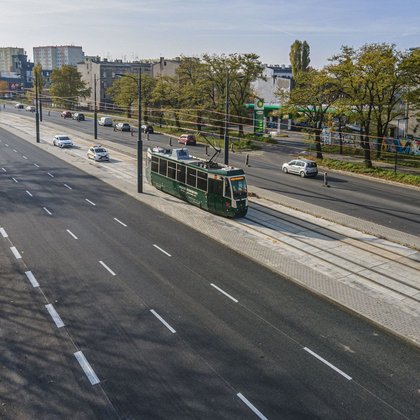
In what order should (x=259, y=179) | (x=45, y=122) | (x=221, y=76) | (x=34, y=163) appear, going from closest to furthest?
1. (x=259, y=179)
2. (x=34, y=163)
3. (x=221, y=76)
4. (x=45, y=122)

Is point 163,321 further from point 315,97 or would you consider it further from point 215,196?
point 315,97

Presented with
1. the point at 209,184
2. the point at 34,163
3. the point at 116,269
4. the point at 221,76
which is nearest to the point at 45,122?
the point at 221,76

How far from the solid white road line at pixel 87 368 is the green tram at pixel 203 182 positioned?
13556 millimetres

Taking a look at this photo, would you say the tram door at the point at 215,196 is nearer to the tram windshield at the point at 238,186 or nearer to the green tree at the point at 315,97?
the tram windshield at the point at 238,186

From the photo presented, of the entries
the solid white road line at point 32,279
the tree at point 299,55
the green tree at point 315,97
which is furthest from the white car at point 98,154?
the tree at point 299,55

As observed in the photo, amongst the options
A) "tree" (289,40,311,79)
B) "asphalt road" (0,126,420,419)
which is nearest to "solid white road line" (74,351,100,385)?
"asphalt road" (0,126,420,419)

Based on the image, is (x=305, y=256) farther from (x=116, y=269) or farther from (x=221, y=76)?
(x=221, y=76)

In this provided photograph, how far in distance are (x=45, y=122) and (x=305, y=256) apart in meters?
74.8

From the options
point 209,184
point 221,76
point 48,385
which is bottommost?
point 48,385

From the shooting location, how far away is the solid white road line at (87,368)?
1092cm

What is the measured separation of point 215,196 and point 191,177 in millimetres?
2429

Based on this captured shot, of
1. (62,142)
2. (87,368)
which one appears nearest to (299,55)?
(62,142)

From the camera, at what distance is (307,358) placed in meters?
11.9

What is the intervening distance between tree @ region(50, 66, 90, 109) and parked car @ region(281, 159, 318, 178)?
7678 centimetres
